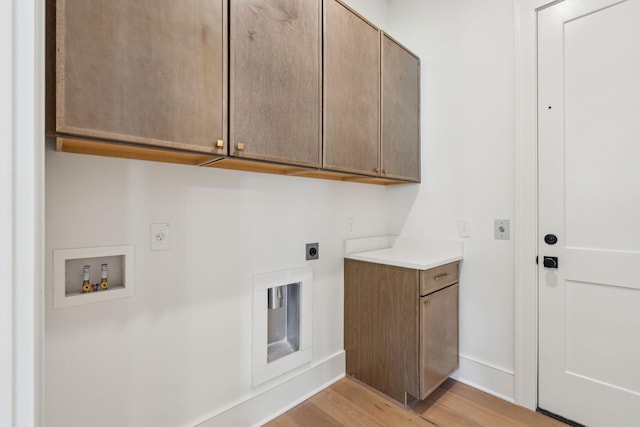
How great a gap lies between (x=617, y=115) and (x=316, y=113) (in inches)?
60.2

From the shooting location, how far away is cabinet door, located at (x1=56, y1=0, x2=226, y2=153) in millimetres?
839

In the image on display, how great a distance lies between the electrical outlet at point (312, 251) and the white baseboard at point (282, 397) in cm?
A: 70

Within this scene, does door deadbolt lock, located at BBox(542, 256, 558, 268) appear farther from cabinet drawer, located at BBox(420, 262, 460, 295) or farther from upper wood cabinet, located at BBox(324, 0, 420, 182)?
upper wood cabinet, located at BBox(324, 0, 420, 182)

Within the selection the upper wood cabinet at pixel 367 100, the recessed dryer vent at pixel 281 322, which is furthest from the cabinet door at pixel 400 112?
the recessed dryer vent at pixel 281 322

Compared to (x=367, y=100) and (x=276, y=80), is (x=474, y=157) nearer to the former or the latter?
(x=367, y=100)

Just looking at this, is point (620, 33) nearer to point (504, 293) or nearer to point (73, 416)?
point (504, 293)

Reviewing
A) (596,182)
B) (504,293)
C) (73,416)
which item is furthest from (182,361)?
(596,182)

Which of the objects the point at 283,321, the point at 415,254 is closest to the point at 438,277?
the point at 415,254

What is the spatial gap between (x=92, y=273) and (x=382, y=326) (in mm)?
1524

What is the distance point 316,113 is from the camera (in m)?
1.48

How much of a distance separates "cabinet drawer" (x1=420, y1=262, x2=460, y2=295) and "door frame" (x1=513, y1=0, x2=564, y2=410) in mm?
351

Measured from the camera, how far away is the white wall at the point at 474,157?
1.83 metres
